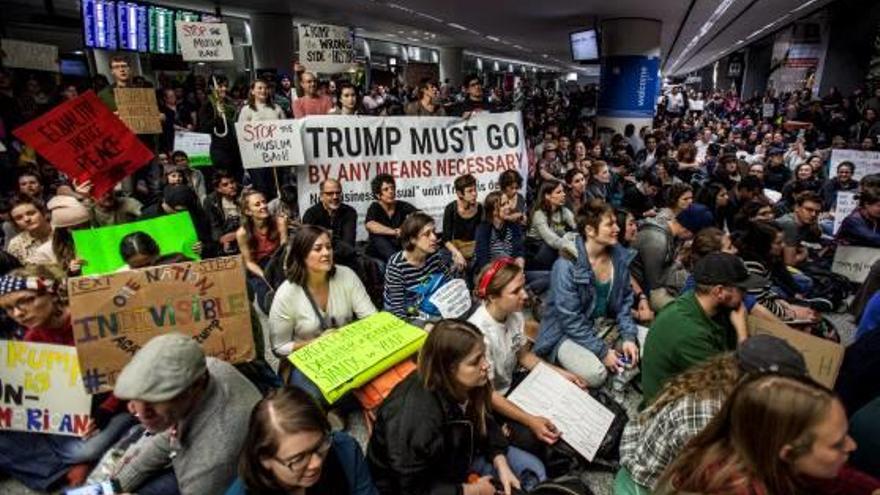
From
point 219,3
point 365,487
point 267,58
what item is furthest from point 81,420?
point 267,58

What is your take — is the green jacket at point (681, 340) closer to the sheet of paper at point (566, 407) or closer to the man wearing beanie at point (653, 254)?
the sheet of paper at point (566, 407)

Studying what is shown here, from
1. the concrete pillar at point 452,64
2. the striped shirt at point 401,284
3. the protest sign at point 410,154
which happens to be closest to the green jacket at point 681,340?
the striped shirt at point 401,284

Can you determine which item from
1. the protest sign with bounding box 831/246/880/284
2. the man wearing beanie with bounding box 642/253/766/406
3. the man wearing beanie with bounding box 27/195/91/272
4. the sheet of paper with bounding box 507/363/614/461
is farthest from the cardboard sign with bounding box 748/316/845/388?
the man wearing beanie with bounding box 27/195/91/272

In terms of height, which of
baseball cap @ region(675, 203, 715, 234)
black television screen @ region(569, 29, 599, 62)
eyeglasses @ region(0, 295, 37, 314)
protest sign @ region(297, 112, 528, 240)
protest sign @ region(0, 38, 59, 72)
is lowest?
baseball cap @ region(675, 203, 715, 234)

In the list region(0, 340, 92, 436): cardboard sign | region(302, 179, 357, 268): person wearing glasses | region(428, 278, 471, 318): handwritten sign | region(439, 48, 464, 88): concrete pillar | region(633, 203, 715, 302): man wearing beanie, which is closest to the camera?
region(0, 340, 92, 436): cardboard sign

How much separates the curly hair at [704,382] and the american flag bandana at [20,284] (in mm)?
3058

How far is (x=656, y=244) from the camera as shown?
15.5 ft

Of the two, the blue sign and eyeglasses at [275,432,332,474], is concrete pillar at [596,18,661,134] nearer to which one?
the blue sign

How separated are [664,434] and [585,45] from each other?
1459 centimetres

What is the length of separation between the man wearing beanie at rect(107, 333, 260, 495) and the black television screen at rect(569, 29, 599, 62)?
573 inches

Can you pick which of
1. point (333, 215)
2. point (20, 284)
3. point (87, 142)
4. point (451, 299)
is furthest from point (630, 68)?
point (20, 284)

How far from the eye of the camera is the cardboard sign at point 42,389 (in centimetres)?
278

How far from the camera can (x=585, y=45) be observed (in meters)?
14.8

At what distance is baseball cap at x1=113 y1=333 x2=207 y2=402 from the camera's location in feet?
6.17
